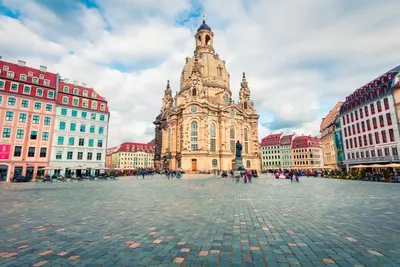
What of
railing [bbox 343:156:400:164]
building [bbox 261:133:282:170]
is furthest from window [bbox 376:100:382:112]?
building [bbox 261:133:282:170]

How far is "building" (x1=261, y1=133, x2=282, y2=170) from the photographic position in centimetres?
10411

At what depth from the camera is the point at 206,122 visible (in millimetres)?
62156

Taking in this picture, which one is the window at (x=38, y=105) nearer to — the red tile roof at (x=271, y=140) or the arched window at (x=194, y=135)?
the arched window at (x=194, y=135)

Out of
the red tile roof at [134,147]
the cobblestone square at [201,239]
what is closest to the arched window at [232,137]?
the cobblestone square at [201,239]

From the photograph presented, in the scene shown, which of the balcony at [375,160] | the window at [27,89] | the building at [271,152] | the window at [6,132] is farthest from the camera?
the building at [271,152]

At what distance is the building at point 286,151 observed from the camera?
99.6 metres

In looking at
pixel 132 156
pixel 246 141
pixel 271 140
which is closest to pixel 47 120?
pixel 246 141

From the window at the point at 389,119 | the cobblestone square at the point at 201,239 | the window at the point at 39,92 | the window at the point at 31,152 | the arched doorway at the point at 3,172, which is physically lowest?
the cobblestone square at the point at 201,239

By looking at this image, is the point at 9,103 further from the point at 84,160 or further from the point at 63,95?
the point at 84,160

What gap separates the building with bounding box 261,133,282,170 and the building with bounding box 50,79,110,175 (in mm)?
84245

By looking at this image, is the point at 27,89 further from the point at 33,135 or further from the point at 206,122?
the point at 206,122

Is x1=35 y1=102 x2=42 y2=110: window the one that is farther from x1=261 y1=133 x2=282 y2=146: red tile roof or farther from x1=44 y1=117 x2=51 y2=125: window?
x1=261 y1=133 x2=282 y2=146: red tile roof

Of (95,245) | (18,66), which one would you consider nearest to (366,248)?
(95,245)

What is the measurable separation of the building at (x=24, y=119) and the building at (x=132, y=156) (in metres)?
76.8
